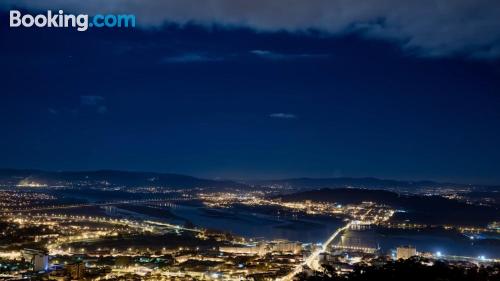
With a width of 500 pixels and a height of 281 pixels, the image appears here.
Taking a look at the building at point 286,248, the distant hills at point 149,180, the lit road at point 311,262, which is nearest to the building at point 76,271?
the lit road at point 311,262

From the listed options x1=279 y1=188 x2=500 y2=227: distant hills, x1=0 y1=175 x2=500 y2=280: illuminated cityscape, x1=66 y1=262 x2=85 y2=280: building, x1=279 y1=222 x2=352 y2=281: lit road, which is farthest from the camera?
x1=279 y1=188 x2=500 y2=227: distant hills

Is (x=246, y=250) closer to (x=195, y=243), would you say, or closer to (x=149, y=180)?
(x=195, y=243)

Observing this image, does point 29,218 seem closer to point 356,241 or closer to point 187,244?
point 187,244

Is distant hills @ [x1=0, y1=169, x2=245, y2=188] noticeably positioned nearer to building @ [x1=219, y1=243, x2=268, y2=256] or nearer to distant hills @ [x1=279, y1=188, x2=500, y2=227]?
distant hills @ [x1=279, y1=188, x2=500, y2=227]

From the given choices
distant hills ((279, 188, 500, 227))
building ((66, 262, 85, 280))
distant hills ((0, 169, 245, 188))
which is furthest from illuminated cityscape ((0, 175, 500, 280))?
distant hills ((0, 169, 245, 188))

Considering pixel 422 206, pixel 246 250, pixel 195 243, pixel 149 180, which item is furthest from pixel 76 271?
pixel 149 180

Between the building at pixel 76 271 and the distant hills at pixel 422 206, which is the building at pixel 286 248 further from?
the distant hills at pixel 422 206

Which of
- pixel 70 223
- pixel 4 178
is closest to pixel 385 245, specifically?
pixel 70 223
